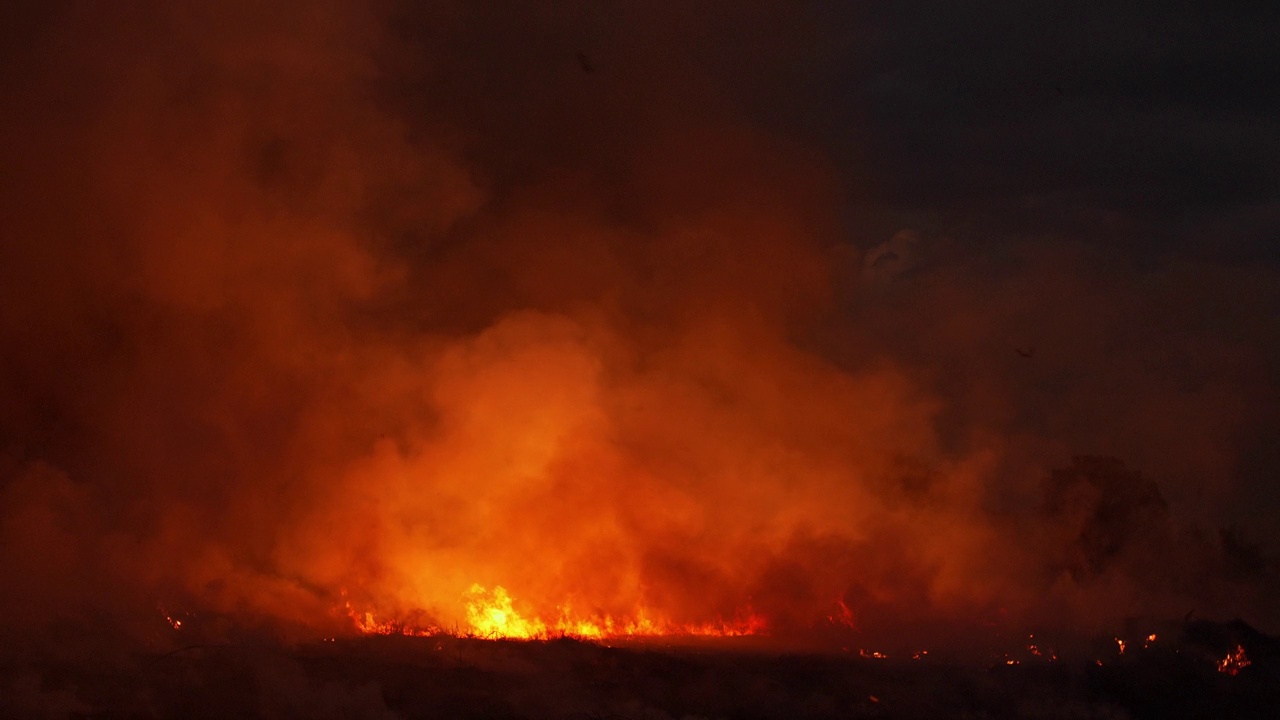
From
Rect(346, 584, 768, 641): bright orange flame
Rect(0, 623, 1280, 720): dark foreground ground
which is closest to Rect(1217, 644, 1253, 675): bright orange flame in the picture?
Rect(0, 623, 1280, 720): dark foreground ground

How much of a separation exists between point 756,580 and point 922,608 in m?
4.92

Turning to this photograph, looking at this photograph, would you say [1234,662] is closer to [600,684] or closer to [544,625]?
[600,684]

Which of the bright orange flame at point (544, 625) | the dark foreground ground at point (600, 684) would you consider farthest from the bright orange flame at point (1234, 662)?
the bright orange flame at point (544, 625)

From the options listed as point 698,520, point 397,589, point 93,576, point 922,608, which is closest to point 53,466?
point 93,576

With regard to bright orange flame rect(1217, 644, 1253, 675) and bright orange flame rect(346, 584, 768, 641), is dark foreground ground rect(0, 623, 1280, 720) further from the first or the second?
bright orange flame rect(346, 584, 768, 641)

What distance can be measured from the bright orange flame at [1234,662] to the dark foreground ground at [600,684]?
0.16 metres

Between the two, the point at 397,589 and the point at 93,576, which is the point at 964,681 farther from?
the point at 93,576

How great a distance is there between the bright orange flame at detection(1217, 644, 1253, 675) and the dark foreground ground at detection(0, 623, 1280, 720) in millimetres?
161

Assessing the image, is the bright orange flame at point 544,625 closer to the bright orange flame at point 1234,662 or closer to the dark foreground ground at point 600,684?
the dark foreground ground at point 600,684

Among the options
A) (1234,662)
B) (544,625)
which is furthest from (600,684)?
(1234,662)

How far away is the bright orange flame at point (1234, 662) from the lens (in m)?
31.6

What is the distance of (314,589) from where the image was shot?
3416 centimetres

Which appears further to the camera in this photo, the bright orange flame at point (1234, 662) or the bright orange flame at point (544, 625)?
the bright orange flame at point (544, 625)

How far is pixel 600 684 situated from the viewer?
1094 inches
